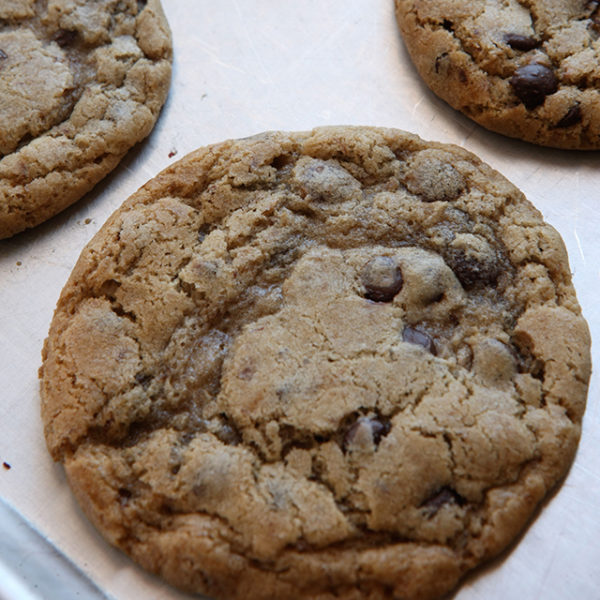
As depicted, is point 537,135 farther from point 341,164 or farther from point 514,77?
point 341,164

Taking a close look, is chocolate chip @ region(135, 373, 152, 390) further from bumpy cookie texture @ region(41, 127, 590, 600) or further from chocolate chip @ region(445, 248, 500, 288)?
chocolate chip @ region(445, 248, 500, 288)

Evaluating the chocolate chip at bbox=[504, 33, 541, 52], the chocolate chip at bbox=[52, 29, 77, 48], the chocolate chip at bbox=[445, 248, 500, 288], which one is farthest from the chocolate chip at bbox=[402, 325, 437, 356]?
the chocolate chip at bbox=[52, 29, 77, 48]

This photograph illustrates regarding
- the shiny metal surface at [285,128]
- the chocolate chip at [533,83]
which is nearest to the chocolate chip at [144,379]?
the shiny metal surface at [285,128]

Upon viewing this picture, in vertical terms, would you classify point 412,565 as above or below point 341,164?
below

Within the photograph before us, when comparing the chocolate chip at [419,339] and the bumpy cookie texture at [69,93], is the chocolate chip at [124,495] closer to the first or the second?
the chocolate chip at [419,339]

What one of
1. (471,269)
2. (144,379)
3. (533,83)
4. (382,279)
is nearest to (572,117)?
(533,83)

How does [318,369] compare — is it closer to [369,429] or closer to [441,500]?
[369,429]

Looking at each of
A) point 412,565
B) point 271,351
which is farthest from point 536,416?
point 271,351
